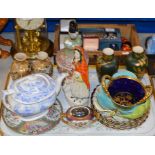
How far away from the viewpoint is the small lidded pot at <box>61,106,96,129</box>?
132cm

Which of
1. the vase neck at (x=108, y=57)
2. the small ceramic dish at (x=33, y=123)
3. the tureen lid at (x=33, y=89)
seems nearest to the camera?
the tureen lid at (x=33, y=89)

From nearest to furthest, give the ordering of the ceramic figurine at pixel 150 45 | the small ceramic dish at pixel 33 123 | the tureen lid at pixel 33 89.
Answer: the tureen lid at pixel 33 89, the small ceramic dish at pixel 33 123, the ceramic figurine at pixel 150 45

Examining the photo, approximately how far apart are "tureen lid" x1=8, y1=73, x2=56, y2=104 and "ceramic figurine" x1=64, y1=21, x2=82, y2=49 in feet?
0.97

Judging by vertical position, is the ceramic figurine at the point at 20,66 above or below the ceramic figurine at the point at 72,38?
below

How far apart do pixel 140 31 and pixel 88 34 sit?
335 mm

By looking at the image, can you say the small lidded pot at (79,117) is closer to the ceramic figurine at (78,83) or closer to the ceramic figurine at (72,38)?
the ceramic figurine at (78,83)

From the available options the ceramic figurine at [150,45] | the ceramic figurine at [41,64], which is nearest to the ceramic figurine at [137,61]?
the ceramic figurine at [150,45]

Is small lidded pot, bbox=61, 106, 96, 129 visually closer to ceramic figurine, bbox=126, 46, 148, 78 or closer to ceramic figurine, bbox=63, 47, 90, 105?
ceramic figurine, bbox=63, 47, 90, 105

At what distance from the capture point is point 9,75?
153 centimetres

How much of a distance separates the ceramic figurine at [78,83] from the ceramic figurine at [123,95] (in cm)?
6

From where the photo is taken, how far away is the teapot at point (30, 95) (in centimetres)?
120

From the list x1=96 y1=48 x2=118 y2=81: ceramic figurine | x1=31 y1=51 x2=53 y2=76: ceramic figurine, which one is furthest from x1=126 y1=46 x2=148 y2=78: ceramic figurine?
x1=31 y1=51 x2=53 y2=76: ceramic figurine

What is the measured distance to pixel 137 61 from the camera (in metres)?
1.44
